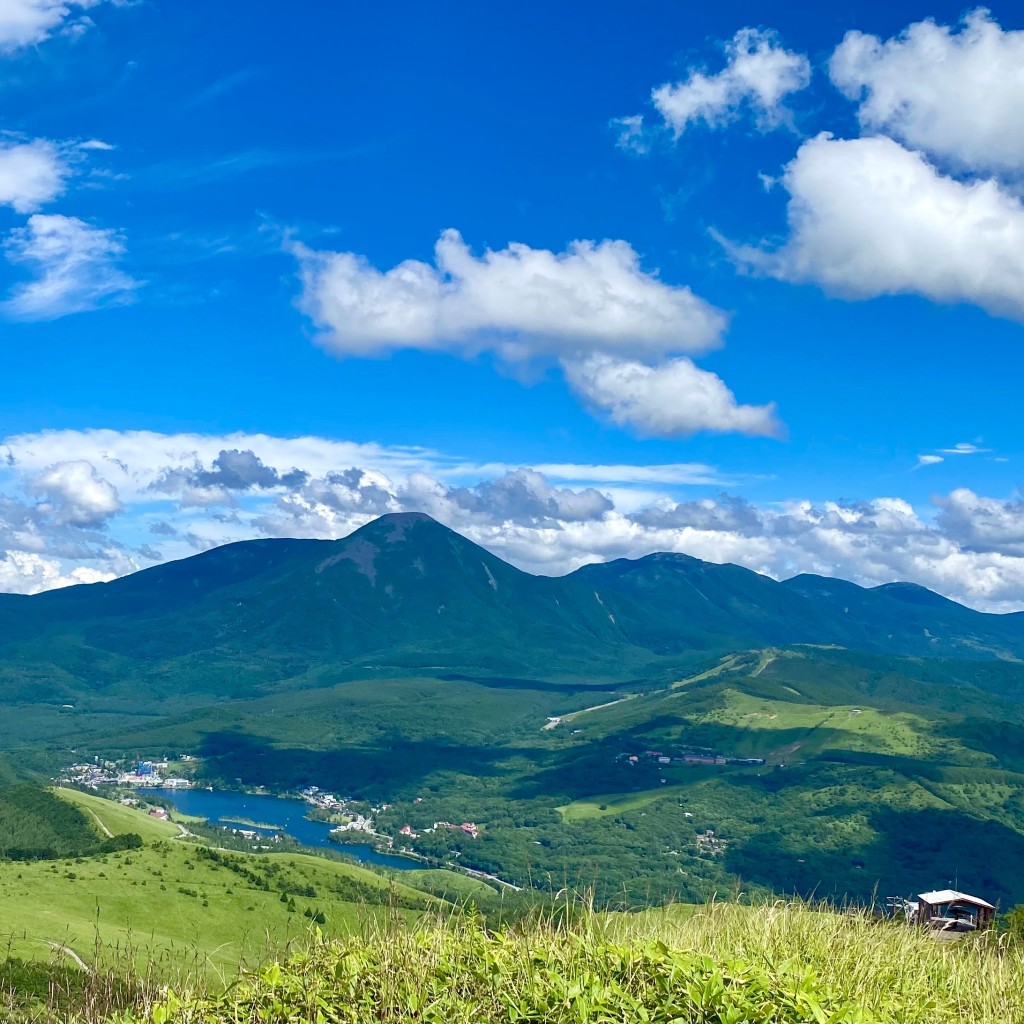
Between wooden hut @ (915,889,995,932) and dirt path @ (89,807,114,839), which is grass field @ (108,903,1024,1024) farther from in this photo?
dirt path @ (89,807,114,839)

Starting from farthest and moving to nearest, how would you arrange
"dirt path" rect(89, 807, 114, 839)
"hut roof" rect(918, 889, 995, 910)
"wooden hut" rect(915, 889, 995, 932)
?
"dirt path" rect(89, 807, 114, 839), "hut roof" rect(918, 889, 995, 910), "wooden hut" rect(915, 889, 995, 932)

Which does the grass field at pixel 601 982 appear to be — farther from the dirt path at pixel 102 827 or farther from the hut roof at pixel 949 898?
the dirt path at pixel 102 827

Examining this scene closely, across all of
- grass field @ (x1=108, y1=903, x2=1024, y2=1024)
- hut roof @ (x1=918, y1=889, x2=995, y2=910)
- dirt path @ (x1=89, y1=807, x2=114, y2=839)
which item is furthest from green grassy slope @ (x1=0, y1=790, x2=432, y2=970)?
grass field @ (x1=108, y1=903, x2=1024, y2=1024)

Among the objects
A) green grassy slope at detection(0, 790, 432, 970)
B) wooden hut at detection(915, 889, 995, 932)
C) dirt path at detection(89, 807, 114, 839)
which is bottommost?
dirt path at detection(89, 807, 114, 839)

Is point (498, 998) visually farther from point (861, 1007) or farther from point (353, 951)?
point (861, 1007)

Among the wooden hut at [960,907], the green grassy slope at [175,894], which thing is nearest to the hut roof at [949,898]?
the wooden hut at [960,907]

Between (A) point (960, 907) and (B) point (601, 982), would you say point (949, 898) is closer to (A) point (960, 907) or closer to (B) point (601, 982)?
(A) point (960, 907)

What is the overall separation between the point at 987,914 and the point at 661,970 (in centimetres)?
3511

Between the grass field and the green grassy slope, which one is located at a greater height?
the grass field

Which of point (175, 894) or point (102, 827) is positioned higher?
point (175, 894)

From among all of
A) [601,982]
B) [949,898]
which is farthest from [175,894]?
[601,982]

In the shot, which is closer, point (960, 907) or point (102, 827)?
point (960, 907)


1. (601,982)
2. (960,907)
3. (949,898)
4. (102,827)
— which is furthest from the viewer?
(102,827)

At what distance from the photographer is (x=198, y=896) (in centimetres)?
11238
